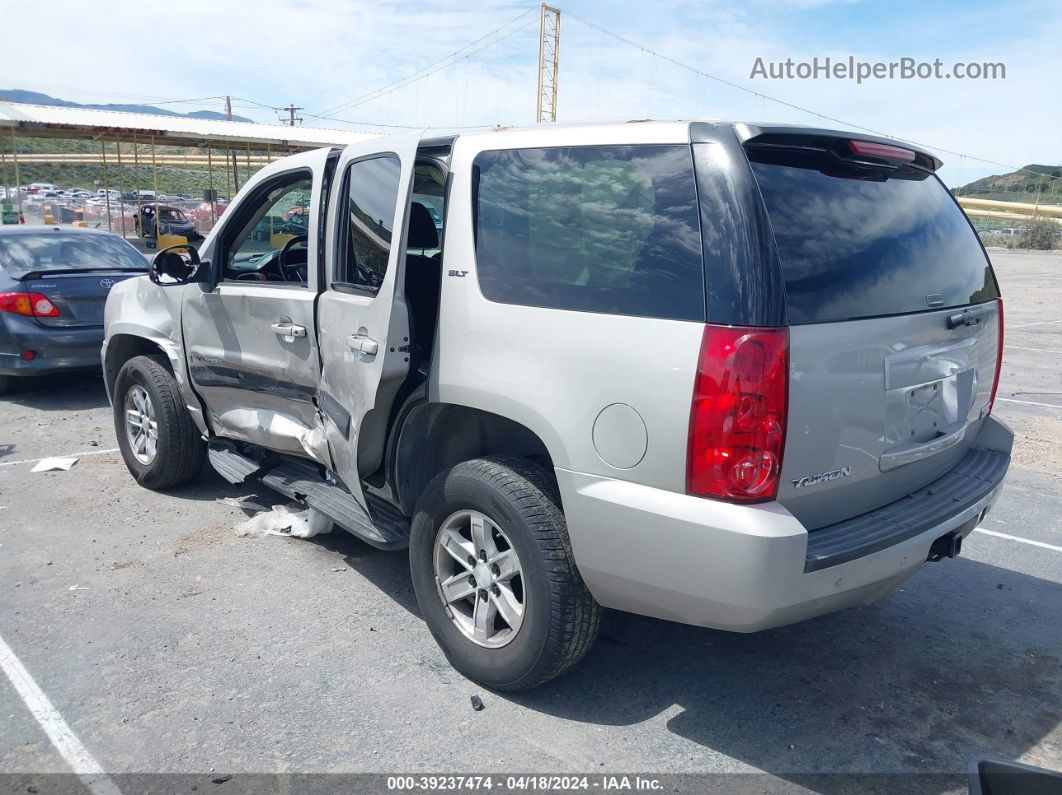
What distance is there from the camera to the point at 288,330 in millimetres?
4168

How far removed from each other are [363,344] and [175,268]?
1.89m

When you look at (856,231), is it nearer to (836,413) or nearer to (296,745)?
(836,413)

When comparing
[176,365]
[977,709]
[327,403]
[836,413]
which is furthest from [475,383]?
[176,365]

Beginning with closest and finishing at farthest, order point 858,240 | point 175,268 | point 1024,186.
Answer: point 858,240 → point 175,268 → point 1024,186

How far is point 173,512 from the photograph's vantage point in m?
5.26

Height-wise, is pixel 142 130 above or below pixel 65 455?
above

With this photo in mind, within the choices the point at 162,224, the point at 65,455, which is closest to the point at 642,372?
the point at 65,455

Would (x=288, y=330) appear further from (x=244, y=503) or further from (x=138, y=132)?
(x=138, y=132)

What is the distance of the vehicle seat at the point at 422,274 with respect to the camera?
3928 millimetres

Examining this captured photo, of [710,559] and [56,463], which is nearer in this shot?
[710,559]

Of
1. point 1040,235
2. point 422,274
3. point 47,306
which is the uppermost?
point 1040,235

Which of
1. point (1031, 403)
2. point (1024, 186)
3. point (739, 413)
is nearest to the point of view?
point (739, 413)

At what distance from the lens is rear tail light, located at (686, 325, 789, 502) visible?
2.59 meters

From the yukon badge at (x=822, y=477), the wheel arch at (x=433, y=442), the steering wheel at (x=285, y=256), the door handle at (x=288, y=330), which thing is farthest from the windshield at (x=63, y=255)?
the yukon badge at (x=822, y=477)
